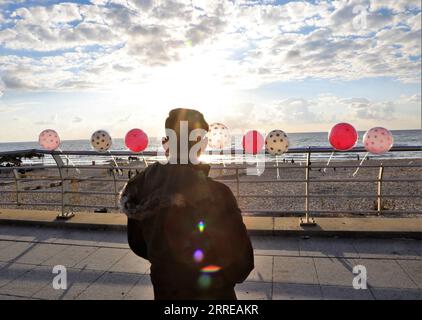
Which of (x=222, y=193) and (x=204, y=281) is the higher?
(x=222, y=193)

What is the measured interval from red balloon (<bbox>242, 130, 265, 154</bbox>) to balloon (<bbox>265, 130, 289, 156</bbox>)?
0.12 metres

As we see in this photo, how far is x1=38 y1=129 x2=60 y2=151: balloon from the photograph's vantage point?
7113 mm

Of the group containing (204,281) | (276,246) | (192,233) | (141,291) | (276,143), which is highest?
(276,143)

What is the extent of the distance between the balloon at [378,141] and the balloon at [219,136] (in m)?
2.15

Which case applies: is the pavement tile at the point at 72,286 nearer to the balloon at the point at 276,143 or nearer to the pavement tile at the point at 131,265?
the pavement tile at the point at 131,265

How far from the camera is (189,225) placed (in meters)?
2.04

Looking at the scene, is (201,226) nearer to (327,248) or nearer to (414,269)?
(414,269)

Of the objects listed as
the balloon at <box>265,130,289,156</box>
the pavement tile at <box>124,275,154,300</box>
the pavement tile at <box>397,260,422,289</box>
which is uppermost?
the balloon at <box>265,130,289,156</box>

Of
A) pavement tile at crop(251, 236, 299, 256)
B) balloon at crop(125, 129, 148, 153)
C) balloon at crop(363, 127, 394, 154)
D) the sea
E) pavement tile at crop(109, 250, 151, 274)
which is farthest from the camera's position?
the sea

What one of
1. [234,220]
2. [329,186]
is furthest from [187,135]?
[329,186]

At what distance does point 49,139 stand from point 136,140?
178 cm

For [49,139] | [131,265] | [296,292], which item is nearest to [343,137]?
[296,292]

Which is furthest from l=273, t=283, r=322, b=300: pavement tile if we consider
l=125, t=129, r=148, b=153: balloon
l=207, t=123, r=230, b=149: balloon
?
l=125, t=129, r=148, b=153: balloon
